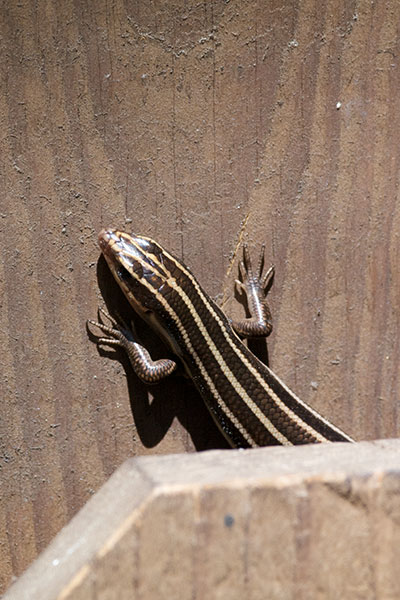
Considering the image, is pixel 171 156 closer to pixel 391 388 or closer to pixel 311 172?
pixel 311 172

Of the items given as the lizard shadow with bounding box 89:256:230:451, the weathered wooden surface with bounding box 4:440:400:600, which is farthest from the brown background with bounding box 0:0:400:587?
the weathered wooden surface with bounding box 4:440:400:600

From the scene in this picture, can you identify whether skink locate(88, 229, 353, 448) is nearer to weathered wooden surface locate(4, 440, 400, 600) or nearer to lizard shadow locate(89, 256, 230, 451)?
lizard shadow locate(89, 256, 230, 451)

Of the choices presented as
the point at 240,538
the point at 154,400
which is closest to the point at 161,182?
the point at 154,400

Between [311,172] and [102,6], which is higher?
[102,6]

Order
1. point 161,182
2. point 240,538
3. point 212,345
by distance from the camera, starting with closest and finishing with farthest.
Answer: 1. point 240,538
2. point 161,182
3. point 212,345

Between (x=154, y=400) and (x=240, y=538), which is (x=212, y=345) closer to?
(x=154, y=400)

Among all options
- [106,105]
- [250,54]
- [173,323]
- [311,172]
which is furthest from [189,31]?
[173,323]
